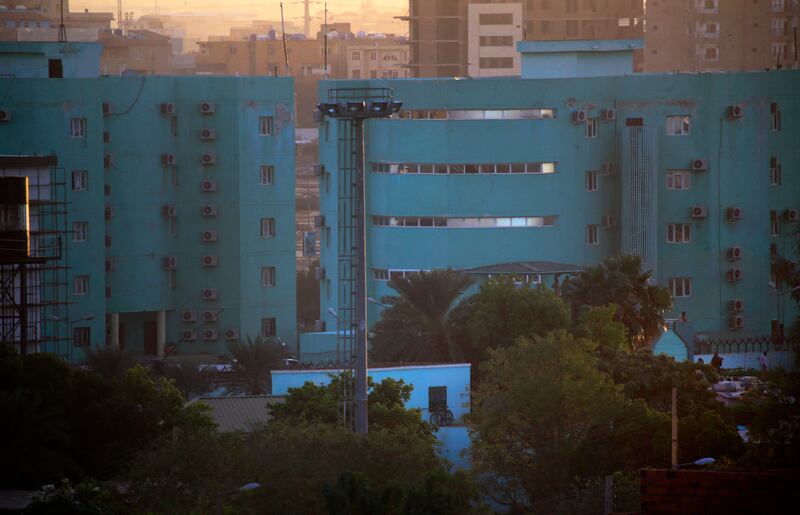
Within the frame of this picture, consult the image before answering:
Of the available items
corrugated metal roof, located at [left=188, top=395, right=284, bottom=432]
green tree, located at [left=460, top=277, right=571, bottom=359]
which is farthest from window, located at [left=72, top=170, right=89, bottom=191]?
corrugated metal roof, located at [left=188, top=395, right=284, bottom=432]

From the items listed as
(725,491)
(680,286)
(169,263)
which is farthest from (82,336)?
(725,491)

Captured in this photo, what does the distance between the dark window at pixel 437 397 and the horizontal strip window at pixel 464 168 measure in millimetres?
15960

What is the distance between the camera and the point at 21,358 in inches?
1272

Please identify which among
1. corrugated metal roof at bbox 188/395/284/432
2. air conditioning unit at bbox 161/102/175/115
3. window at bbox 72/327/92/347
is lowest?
corrugated metal roof at bbox 188/395/284/432

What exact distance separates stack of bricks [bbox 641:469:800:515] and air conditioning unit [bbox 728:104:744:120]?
4250cm

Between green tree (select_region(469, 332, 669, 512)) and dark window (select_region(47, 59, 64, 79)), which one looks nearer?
green tree (select_region(469, 332, 669, 512))

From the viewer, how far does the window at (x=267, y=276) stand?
5844 centimetres

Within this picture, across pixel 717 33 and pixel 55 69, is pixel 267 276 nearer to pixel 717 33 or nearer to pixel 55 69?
pixel 55 69

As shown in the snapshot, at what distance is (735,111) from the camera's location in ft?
181

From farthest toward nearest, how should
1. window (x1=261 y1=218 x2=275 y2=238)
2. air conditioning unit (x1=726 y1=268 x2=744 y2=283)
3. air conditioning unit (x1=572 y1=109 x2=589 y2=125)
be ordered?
window (x1=261 y1=218 x2=275 y2=238)
air conditioning unit (x1=726 y1=268 x2=744 y2=283)
air conditioning unit (x1=572 y1=109 x2=589 y2=125)

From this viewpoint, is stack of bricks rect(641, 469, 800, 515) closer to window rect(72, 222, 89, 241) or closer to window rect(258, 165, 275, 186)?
window rect(72, 222, 89, 241)

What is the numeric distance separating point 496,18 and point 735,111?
4847 cm

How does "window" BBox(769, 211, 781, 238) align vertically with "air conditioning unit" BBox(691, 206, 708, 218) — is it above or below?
below

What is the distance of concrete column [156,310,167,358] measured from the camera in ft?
188
